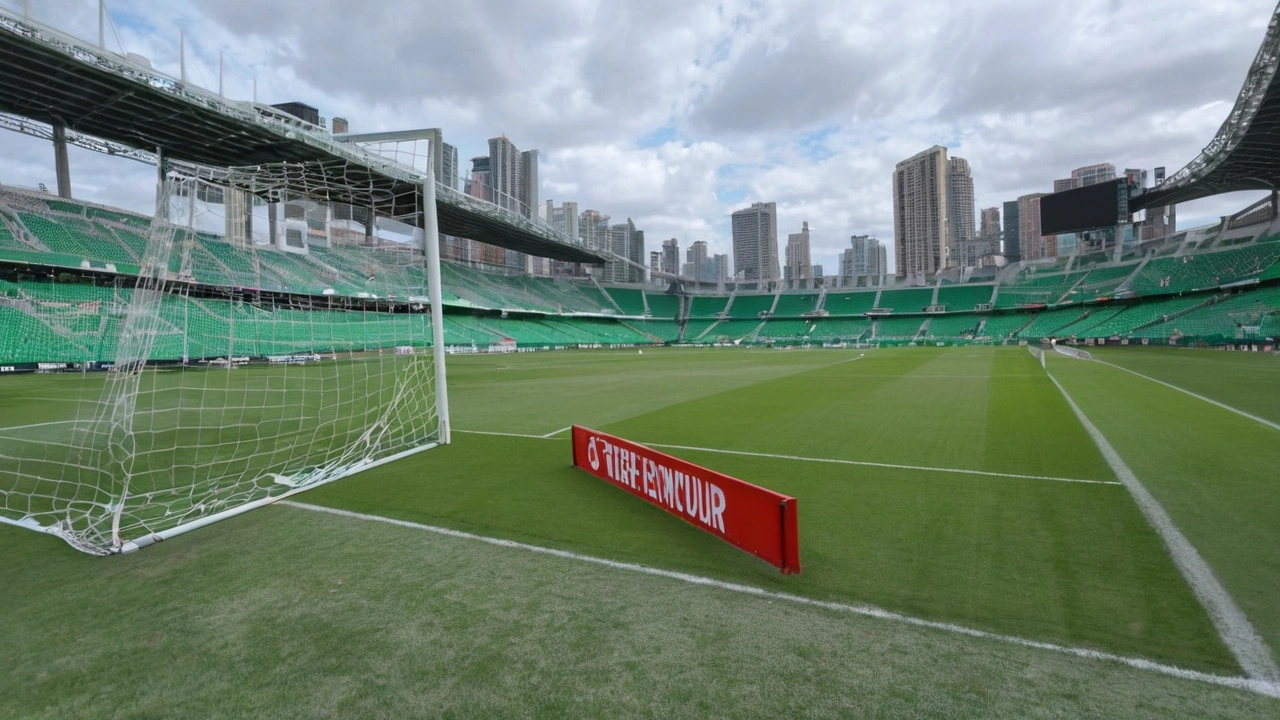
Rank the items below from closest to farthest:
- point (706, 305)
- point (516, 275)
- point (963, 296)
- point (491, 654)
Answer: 1. point (491, 654)
2. point (516, 275)
3. point (963, 296)
4. point (706, 305)

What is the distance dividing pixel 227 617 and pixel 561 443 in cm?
553

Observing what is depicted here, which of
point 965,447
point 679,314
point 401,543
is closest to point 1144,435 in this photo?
point 965,447

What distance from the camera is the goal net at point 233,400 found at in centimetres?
567

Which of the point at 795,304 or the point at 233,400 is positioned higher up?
the point at 795,304

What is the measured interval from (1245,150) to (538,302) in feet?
197

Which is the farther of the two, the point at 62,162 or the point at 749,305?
the point at 749,305

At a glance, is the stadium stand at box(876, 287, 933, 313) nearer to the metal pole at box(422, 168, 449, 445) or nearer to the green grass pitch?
the green grass pitch

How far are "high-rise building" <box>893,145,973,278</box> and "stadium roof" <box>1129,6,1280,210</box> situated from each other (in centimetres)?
7345

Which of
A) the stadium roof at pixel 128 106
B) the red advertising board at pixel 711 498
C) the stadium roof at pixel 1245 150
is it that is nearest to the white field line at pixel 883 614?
the red advertising board at pixel 711 498

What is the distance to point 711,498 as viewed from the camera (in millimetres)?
4617

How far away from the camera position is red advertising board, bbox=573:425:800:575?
12.8 ft

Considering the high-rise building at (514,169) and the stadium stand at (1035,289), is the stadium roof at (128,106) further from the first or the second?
the high-rise building at (514,169)

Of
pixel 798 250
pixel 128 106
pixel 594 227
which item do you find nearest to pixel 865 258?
pixel 798 250

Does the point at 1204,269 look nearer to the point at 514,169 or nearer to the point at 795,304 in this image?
the point at 795,304
